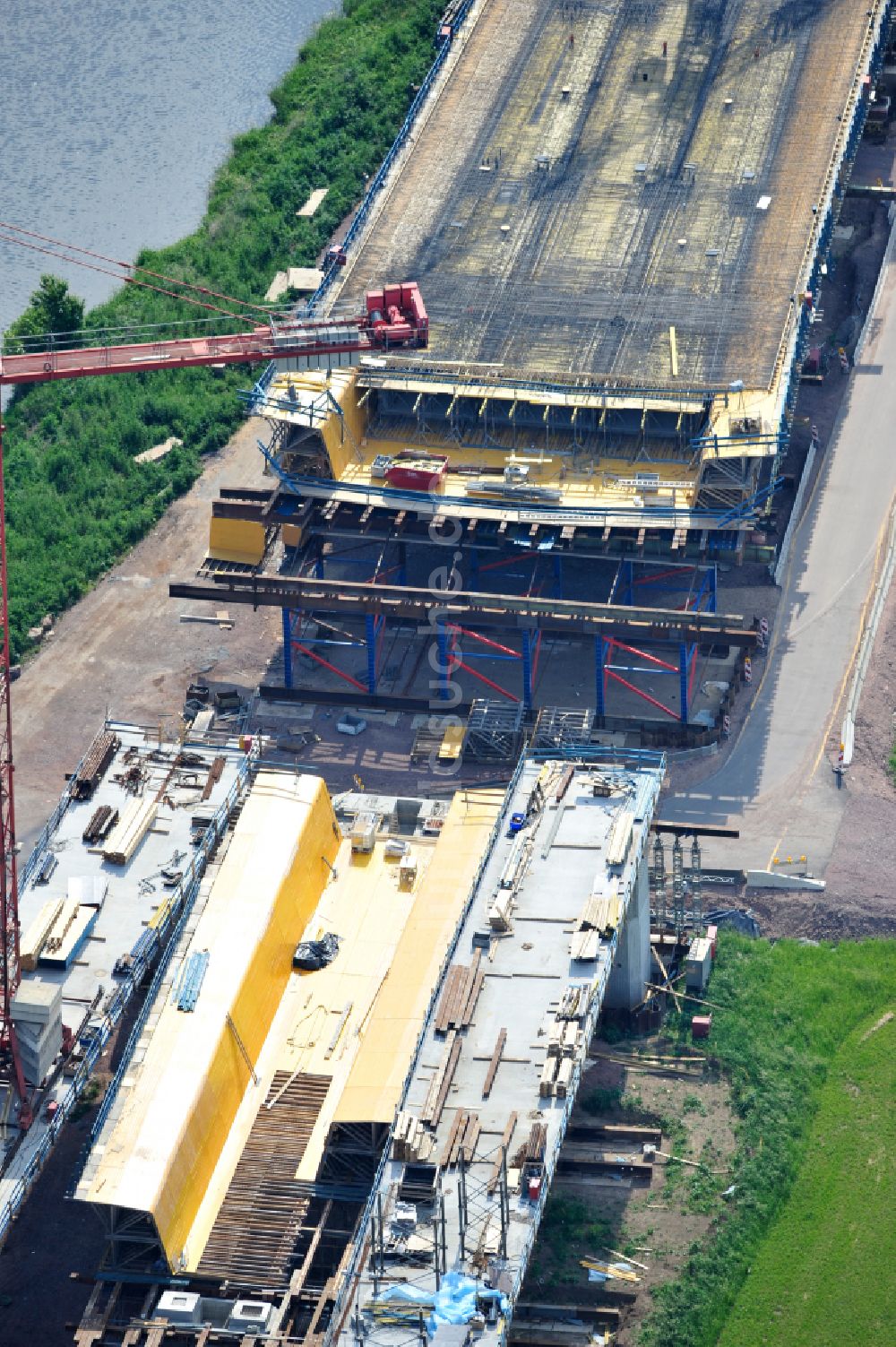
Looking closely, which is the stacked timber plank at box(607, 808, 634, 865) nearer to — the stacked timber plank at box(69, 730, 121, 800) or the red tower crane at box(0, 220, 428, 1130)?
the stacked timber plank at box(69, 730, 121, 800)

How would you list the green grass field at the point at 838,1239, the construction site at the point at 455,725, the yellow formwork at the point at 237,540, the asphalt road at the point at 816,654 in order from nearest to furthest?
the construction site at the point at 455,725, the green grass field at the point at 838,1239, the asphalt road at the point at 816,654, the yellow formwork at the point at 237,540

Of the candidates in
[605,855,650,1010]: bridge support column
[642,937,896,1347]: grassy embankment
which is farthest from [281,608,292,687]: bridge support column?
[642,937,896,1347]: grassy embankment

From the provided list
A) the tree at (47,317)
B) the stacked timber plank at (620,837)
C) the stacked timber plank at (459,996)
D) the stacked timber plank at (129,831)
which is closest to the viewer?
the stacked timber plank at (459,996)

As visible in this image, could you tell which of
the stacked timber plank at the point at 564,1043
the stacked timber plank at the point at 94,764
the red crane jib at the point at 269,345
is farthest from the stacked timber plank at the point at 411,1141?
the red crane jib at the point at 269,345

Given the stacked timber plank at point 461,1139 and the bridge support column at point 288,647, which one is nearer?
the stacked timber plank at point 461,1139

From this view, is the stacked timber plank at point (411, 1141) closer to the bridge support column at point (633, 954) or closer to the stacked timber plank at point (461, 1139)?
the stacked timber plank at point (461, 1139)

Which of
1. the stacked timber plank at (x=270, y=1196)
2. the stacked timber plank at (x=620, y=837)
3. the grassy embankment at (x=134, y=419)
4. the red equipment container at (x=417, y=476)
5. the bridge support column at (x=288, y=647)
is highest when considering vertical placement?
the grassy embankment at (x=134, y=419)
